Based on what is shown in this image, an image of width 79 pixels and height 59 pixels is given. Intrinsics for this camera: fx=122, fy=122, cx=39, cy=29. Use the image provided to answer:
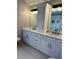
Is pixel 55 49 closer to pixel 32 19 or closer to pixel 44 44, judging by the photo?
pixel 44 44

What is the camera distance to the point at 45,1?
5.65 m

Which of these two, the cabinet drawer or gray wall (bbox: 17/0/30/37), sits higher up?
gray wall (bbox: 17/0/30/37)

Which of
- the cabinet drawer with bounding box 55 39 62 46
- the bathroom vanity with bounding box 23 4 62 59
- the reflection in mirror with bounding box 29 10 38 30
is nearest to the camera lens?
the cabinet drawer with bounding box 55 39 62 46

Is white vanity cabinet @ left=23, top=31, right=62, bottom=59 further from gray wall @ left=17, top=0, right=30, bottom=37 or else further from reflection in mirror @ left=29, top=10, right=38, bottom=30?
gray wall @ left=17, top=0, right=30, bottom=37

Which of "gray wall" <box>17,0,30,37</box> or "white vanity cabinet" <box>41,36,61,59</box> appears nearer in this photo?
"white vanity cabinet" <box>41,36,61,59</box>

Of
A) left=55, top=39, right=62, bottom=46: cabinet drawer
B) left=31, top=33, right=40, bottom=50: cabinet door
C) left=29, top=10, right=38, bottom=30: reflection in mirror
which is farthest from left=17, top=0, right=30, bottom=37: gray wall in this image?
left=55, top=39, right=62, bottom=46: cabinet drawer

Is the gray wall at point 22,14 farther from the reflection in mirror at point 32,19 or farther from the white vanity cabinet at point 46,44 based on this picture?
the white vanity cabinet at point 46,44

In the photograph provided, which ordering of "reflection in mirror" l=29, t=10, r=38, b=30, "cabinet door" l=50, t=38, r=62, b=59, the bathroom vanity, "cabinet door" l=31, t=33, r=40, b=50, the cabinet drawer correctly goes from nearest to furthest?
the cabinet drawer < "cabinet door" l=50, t=38, r=62, b=59 < the bathroom vanity < "cabinet door" l=31, t=33, r=40, b=50 < "reflection in mirror" l=29, t=10, r=38, b=30

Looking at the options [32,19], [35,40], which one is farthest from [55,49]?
[32,19]
